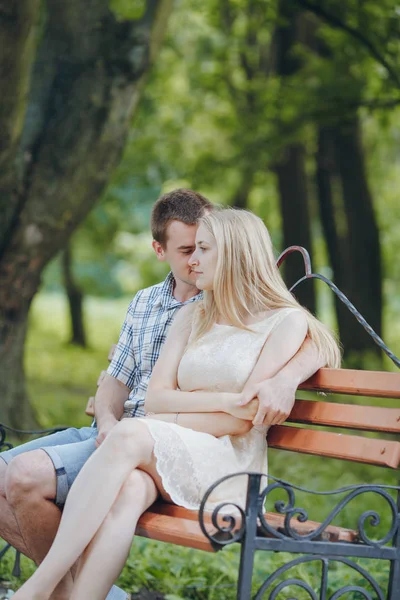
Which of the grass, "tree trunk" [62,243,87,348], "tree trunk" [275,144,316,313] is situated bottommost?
the grass

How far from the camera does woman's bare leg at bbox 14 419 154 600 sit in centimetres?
322

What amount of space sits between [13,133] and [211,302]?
359 centimetres

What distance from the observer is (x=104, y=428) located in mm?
3904

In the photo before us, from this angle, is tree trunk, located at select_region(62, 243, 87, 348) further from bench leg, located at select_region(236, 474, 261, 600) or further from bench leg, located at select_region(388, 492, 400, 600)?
bench leg, located at select_region(236, 474, 261, 600)

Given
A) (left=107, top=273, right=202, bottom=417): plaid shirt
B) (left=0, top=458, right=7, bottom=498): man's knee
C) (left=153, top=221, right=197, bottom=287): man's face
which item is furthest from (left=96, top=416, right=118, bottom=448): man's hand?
(left=153, top=221, right=197, bottom=287): man's face

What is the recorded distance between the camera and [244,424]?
11.9 feet

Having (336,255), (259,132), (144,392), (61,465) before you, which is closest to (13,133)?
(144,392)

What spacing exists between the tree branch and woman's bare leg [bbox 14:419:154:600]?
18.0 ft

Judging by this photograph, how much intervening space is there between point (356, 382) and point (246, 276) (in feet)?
1.97

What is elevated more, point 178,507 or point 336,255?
point 336,255

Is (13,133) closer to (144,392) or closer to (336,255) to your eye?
(144,392)

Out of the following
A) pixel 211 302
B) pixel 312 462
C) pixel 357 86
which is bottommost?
pixel 312 462

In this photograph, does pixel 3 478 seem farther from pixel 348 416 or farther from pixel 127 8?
pixel 127 8

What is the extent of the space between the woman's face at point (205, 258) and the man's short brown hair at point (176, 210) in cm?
27
